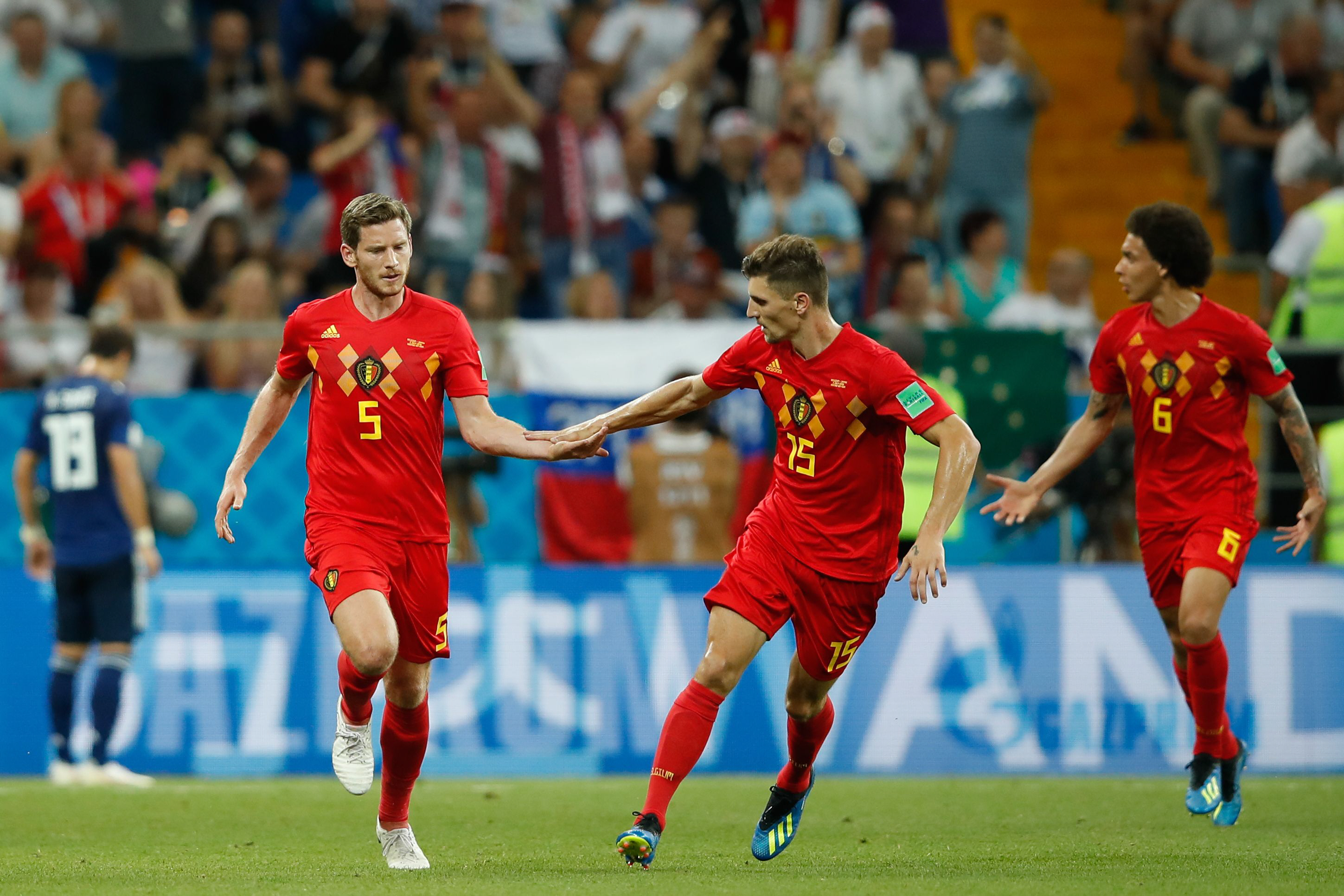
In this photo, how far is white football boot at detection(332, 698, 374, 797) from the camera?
6.80m

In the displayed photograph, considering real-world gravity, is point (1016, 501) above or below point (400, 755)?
above

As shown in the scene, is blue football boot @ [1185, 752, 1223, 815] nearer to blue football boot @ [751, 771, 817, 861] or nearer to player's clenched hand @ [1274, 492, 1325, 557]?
player's clenched hand @ [1274, 492, 1325, 557]

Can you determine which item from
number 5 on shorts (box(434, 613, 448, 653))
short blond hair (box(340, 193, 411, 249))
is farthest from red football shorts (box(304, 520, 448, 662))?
short blond hair (box(340, 193, 411, 249))

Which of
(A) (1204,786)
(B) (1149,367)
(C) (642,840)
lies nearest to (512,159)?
(B) (1149,367)

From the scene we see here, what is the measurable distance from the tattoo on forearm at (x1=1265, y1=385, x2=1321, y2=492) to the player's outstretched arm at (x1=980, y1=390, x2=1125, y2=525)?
0.73 meters

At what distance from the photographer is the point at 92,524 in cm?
1078

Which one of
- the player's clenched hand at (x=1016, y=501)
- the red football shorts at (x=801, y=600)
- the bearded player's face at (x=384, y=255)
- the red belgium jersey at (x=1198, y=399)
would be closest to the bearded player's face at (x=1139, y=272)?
the red belgium jersey at (x=1198, y=399)

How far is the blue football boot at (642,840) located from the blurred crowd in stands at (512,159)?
22.6ft

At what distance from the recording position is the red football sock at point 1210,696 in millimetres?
8164

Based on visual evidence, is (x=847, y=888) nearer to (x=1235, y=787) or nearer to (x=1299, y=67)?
(x=1235, y=787)

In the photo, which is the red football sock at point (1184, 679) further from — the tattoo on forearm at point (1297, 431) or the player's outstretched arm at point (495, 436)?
the player's outstretched arm at point (495, 436)

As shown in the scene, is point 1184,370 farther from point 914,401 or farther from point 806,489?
point 806,489

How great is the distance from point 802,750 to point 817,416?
56.5 inches

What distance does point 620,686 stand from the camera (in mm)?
11344
